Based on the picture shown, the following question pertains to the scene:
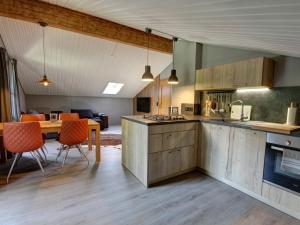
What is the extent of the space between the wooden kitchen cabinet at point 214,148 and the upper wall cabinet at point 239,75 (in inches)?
30.3

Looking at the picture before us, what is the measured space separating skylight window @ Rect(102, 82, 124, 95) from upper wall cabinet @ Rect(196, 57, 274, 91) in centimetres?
505

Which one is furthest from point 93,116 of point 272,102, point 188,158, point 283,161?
point 283,161

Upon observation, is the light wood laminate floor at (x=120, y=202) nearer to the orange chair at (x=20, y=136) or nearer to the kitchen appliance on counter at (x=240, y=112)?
the orange chair at (x=20, y=136)

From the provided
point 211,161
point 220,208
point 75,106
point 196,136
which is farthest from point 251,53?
point 75,106

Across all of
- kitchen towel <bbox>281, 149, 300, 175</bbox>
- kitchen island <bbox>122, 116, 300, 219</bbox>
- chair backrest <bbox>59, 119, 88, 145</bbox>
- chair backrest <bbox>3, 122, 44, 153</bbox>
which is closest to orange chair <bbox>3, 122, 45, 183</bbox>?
chair backrest <bbox>3, 122, 44, 153</bbox>

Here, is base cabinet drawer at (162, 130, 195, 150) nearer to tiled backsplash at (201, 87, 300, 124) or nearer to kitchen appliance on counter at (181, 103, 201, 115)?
kitchen appliance on counter at (181, 103, 201, 115)

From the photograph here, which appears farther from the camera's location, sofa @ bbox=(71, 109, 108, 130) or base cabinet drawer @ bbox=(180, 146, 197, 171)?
sofa @ bbox=(71, 109, 108, 130)

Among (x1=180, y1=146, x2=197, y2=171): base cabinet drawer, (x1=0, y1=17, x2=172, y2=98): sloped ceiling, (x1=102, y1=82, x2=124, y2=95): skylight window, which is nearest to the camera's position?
(x1=180, y1=146, x2=197, y2=171): base cabinet drawer

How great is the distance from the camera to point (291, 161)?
1973 mm

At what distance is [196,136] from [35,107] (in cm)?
698

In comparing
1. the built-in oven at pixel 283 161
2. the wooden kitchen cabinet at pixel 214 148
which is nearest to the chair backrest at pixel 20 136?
the wooden kitchen cabinet at pixel 214 148

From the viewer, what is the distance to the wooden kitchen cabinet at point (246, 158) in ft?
7.35

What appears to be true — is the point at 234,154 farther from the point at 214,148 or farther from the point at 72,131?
the point at 72,131

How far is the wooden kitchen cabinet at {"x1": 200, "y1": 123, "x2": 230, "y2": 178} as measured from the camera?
8.70 feet
